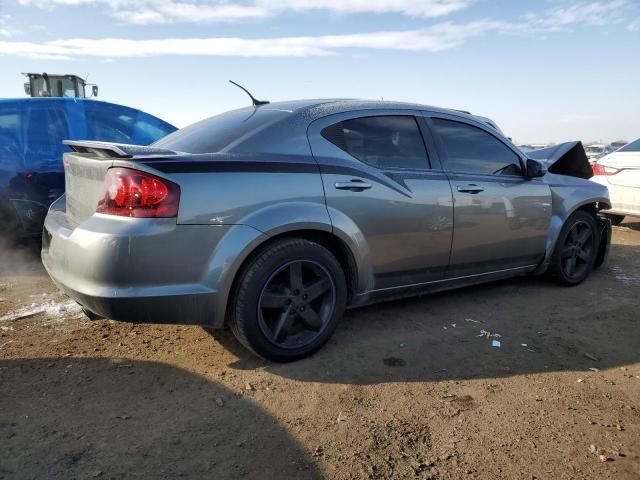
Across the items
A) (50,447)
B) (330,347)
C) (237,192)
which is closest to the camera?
(50,447)

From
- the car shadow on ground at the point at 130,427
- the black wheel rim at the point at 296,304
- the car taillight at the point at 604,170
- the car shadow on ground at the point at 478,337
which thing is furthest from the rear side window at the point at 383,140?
the car taillight at the point at 604,170

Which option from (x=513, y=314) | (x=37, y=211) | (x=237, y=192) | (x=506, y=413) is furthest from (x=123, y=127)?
(x=506, y=413)

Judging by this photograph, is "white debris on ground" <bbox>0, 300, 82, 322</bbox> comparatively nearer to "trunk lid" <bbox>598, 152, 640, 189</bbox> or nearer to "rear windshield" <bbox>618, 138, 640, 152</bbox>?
"trunk lid" <bbox>598, 152, 640, 189</bbox>

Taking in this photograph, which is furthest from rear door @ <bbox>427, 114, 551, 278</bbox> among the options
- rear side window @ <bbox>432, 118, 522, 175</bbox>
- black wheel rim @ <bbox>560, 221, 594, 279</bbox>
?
black wheel rim @ <bbox>560, 221, 594, 279</bbox>

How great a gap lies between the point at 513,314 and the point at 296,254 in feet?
6.53

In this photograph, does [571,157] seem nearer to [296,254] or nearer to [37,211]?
[296,254]

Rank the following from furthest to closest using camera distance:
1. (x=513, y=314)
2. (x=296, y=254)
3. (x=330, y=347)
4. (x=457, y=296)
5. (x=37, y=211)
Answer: (x=37, y=211) < (x=457, y=296) < (x=513, y=314) < (x=330, y=347) < (x=296, y=254)

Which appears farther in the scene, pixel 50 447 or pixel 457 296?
pixel 457 296

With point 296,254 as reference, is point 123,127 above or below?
above

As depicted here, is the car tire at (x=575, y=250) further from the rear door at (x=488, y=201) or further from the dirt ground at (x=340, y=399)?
the dirt ground at (x=340, y=399)

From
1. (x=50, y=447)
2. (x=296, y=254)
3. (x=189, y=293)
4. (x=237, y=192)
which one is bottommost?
(x=50, y=447)

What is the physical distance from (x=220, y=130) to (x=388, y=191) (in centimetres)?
117

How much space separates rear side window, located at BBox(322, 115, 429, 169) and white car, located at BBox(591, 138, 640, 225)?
15.1 feet

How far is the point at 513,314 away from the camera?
3902mm
